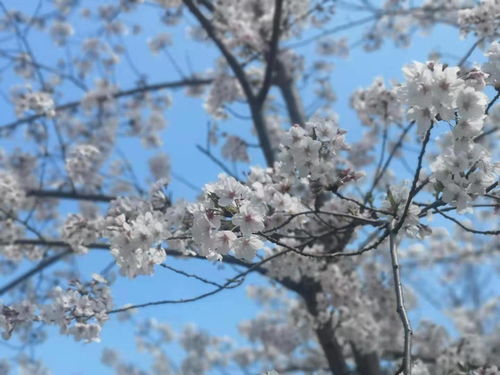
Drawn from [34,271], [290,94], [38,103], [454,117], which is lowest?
[454,117]

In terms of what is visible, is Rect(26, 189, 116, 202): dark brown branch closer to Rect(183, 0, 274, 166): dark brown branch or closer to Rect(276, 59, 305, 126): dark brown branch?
Rect(183, 0, 274, 166): dark brown branch

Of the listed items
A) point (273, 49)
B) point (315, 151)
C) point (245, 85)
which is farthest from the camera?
point (245, 85)

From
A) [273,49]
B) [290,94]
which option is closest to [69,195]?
[273,49]

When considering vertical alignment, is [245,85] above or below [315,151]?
above

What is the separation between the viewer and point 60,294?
2.81 metres

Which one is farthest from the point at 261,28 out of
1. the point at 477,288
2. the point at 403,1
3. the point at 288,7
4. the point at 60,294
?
the point at 477,288

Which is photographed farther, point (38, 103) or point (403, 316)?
point (38, 103)

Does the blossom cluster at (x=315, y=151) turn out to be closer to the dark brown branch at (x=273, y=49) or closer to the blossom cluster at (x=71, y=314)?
the blossom cluster at (x=71, y=314)

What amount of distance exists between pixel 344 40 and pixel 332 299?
5.52m

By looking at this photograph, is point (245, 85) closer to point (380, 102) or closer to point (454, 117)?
point (380, 102)

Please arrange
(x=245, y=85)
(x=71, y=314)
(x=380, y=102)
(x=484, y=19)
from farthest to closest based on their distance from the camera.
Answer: (x=245, y=85)
(x=380, y=102)
(x=484, y=19)
(x=71, y=314)

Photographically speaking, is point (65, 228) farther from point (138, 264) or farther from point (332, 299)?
point (332, 299)

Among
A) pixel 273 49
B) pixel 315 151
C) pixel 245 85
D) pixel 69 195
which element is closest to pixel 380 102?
pixel 273 49

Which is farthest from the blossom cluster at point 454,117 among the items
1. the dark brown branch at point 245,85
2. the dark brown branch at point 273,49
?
the dark brown branch at point 245,85
